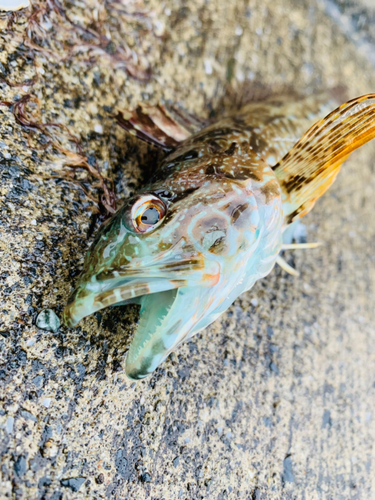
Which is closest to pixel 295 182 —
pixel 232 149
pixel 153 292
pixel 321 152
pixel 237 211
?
pixel 321 152

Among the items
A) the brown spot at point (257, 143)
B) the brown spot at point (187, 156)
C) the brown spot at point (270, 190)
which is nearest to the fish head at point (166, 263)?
the brown spot at point (270, 190)

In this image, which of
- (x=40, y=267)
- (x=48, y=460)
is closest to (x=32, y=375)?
(x=48, y=460)

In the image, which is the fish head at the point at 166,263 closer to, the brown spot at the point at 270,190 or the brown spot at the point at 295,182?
the brown spot at the point at 270,190

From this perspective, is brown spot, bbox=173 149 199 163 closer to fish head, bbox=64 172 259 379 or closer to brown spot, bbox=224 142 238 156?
brown spot, bbox=224 142 238 156

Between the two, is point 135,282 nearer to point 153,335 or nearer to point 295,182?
point 153,335

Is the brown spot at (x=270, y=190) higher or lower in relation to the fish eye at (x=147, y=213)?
lower

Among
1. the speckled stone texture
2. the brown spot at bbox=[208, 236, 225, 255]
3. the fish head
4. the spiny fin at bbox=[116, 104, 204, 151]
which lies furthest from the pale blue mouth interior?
the spiny fin at bbox=[116, 104, 204, 151]
